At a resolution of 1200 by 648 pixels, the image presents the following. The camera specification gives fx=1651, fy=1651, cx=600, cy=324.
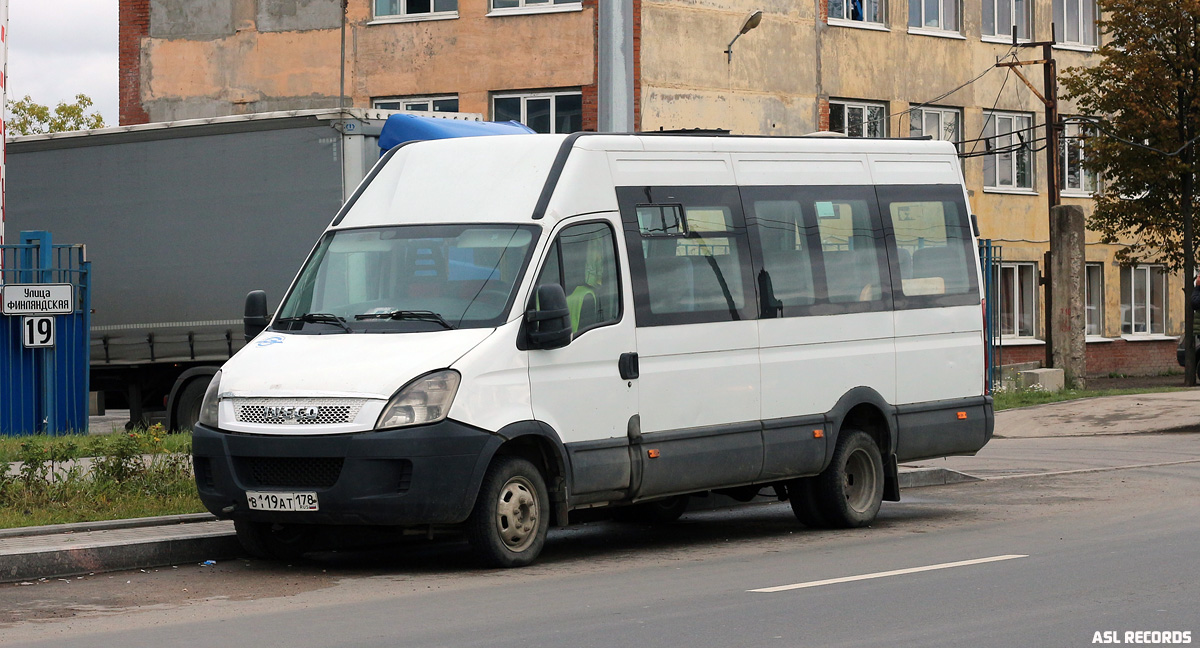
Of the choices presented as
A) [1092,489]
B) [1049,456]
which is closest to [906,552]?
[1092,489]

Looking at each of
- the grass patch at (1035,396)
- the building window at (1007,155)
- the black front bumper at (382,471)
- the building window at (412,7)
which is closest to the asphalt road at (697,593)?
the black front bumper at (382,471)

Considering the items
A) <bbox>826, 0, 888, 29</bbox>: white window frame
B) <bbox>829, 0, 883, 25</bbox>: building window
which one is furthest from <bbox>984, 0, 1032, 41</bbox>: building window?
<bbox>829, 0, 883, 25</bbox>: building window

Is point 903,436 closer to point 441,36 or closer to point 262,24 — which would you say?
point 441,36

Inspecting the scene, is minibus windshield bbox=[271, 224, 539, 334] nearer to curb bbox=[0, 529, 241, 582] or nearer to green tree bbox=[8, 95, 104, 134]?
curb bbox=[0, 529, 241, 582]

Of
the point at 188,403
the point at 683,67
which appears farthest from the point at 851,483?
Answer: the point at 683,67

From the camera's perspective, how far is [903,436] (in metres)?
12.0

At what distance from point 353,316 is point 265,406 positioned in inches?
33.0

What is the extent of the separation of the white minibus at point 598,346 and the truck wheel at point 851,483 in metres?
0.02

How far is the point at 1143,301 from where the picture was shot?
40438 mm

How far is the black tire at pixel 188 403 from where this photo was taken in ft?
59.3

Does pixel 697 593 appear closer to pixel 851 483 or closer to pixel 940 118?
pixel 851 483

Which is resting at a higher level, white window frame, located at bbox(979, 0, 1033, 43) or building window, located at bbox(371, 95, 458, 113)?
white window frame, located at bbox(979, 0, 1033, 43)

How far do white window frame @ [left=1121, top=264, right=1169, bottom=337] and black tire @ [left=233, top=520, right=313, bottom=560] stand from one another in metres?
32.9

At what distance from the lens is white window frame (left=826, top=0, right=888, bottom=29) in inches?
1305
